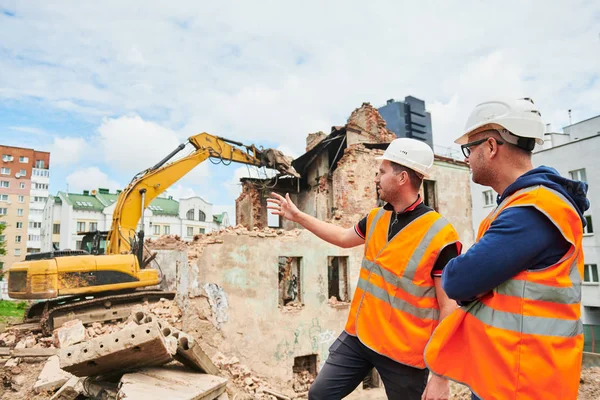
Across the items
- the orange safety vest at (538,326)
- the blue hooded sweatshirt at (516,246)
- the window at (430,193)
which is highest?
the window at (430,193)

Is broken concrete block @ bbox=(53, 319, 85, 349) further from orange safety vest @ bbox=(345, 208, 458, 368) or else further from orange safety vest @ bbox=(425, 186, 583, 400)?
orange safety vest @ bbox=(425, 186, 583, 400)

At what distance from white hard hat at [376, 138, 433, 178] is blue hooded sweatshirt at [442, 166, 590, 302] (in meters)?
1.09

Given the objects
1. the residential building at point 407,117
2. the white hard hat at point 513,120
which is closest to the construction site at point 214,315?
the white hard hat at point 513,120

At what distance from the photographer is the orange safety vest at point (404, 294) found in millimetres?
2338

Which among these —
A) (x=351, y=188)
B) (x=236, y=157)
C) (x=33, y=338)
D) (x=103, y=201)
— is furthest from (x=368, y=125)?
(x=103, y=201)

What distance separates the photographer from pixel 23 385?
242 inches

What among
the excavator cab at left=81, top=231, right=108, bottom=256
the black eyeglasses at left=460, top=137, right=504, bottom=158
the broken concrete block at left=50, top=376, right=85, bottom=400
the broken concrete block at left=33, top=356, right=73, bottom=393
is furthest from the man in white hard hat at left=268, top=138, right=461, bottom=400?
the excavator cab at left=81, top=231, right=108, bottom=256

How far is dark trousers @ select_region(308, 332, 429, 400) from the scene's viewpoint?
2.36 metres

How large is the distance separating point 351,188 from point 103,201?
132ft

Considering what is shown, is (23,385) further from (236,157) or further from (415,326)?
(236,157)

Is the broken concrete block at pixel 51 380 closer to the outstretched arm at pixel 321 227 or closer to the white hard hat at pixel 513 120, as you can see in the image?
the outstretched arm at pixel 321 227

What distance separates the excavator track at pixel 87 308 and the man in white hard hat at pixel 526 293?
10.4 meters

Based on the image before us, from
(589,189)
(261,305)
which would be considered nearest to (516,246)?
(261,305)

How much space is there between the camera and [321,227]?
3.17m
